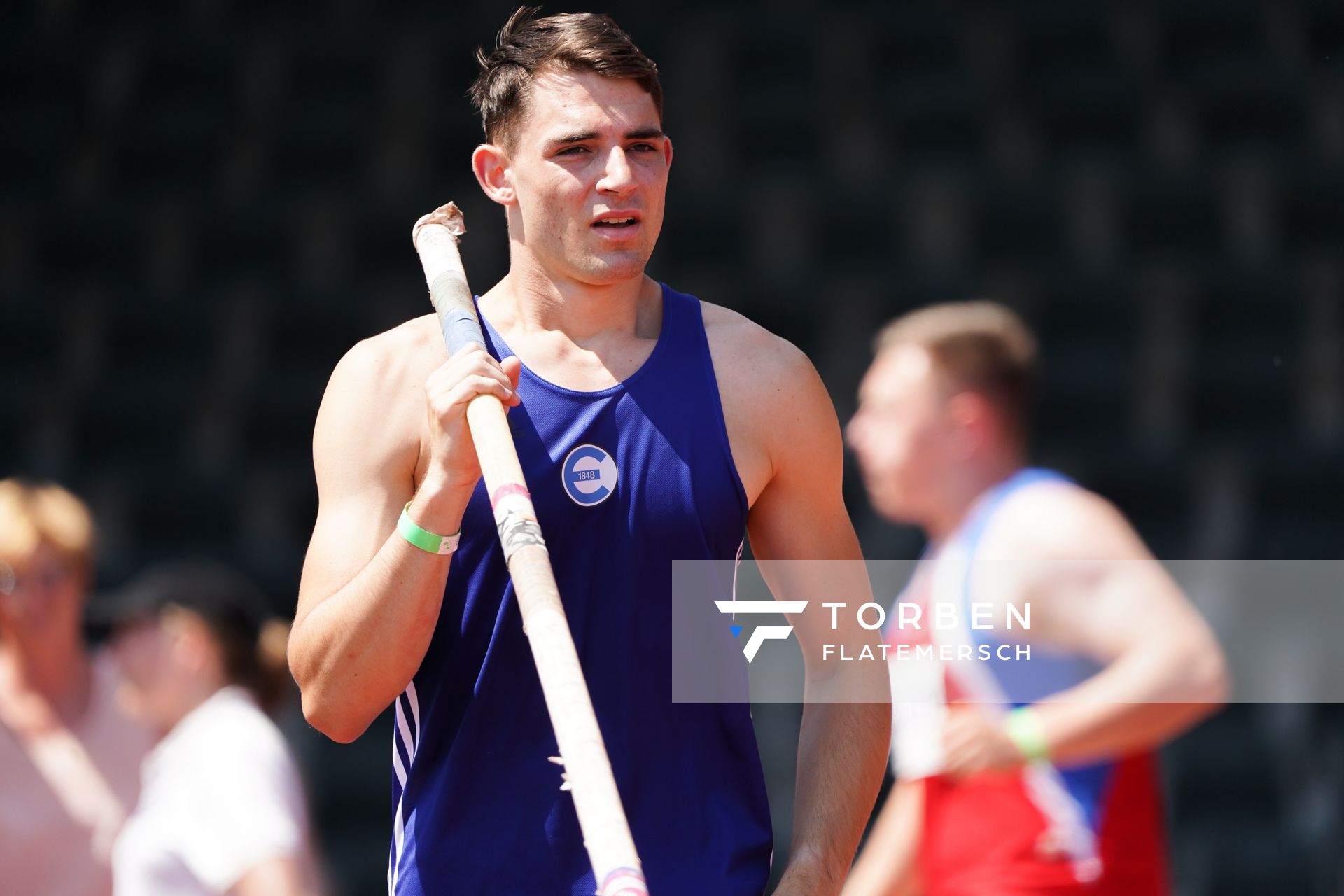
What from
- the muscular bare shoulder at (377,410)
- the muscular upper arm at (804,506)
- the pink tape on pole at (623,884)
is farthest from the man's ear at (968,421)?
the pink tape on pole at (623,884)

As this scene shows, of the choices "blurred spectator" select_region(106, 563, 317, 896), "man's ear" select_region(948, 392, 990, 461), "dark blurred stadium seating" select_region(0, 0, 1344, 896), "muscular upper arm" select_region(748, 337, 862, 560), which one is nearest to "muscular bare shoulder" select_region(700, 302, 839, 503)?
"muscular upper arm" select_region(748, 337, 862, 560)

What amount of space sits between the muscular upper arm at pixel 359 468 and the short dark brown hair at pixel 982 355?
135 centimetres

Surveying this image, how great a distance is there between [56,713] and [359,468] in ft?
6.26

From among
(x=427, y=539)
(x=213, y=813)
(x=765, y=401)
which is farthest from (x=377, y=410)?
(x=213, y=813)

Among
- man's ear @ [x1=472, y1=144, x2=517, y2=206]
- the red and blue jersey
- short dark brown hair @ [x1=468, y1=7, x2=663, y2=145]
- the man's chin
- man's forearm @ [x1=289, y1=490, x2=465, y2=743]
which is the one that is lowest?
the red and blue jersey

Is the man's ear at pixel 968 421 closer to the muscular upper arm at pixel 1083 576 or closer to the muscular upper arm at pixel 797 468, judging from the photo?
the muscular upper arm at pixel 1083 576

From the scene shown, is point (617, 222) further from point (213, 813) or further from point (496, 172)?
point (213, 813)

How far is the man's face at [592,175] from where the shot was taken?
2191mm

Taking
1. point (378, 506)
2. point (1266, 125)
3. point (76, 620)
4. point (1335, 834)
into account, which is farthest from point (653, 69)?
point (1266, 125)

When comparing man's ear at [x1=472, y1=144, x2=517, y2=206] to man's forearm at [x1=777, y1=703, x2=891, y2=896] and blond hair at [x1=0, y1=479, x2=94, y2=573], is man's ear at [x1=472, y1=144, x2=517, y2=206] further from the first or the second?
blond hair at [x1=0, y1=479, x2=94, y2=573]

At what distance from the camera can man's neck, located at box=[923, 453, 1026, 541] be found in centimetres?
321

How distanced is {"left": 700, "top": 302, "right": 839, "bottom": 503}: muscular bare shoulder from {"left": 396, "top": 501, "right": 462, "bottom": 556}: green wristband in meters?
0.42

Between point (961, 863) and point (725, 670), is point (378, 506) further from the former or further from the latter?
point (961, 863)

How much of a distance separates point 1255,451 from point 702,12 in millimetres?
3282
